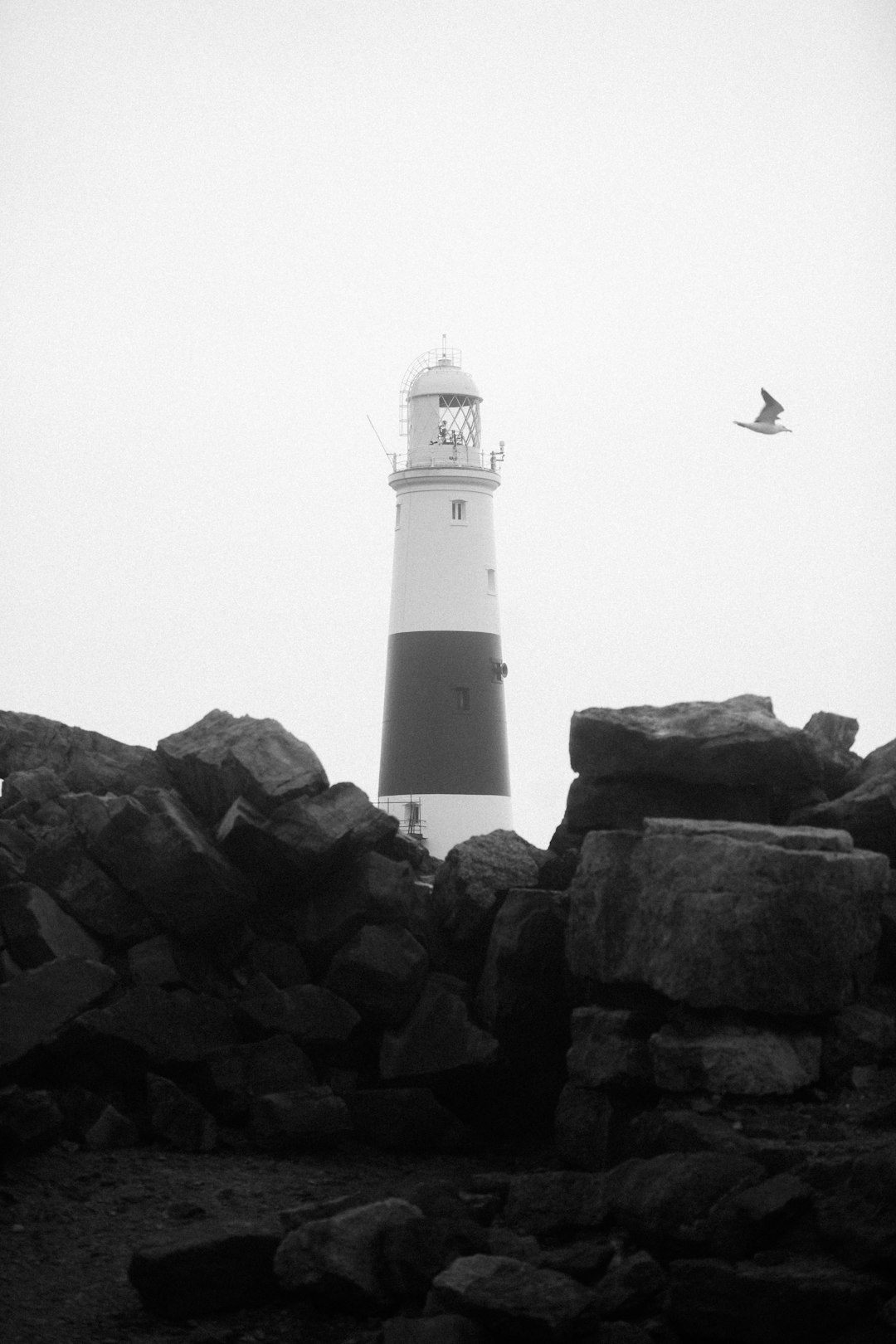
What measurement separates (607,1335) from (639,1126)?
9.73 feet

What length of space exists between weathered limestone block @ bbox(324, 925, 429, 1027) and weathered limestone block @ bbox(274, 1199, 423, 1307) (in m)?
3.33

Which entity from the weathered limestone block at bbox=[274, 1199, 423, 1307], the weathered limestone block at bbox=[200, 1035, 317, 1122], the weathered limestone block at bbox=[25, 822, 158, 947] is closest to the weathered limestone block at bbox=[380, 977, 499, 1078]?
the weathered limestone block at bbox=[200, 1035, 317, 1122]

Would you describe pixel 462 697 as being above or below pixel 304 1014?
above

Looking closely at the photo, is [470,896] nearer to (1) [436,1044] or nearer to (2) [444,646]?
(1) [436,1044]

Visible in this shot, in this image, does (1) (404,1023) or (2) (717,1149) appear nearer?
(2) (717,1149)

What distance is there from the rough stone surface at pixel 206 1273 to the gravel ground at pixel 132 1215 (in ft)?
0.31

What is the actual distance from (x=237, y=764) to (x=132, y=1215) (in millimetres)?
3986

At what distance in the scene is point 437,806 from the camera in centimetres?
3078

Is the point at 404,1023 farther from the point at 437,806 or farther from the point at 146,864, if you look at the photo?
the point at 437,806

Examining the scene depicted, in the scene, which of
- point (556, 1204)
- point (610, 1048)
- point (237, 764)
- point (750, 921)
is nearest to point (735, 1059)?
point (750, 921)

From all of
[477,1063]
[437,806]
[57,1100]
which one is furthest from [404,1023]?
[437,806]

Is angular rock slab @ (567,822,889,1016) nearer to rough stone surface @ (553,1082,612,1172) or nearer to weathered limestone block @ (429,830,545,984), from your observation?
rough stone surface @ (553,1082,612,1172)

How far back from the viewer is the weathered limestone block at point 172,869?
44.6 feet

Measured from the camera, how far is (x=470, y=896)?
1420 centimetres
